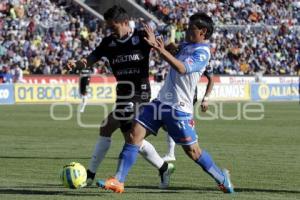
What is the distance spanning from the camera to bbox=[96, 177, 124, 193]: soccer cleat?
10203mm

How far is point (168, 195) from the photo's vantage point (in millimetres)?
10703

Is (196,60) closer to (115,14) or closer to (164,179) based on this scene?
(115,14)

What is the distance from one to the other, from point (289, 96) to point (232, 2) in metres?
8.04

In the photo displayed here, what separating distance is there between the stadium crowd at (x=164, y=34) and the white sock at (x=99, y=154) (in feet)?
94.1

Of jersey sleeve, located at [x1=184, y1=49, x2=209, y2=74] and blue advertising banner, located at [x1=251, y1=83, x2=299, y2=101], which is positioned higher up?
jersey sleeve, located at [x1=184, y1=49, x2=209, y2=74]

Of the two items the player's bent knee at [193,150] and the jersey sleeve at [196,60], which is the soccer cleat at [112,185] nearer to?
the player's bent knee at [193,150]

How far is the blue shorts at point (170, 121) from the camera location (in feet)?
34.5

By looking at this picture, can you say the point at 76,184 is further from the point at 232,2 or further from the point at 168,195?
the point at 232,2

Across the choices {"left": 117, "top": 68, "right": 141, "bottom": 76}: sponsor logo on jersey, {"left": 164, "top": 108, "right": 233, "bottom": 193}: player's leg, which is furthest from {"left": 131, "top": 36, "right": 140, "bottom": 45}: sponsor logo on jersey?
{"left": 164, "top": 108, "right": 233, "bottom": 193}: player's leg

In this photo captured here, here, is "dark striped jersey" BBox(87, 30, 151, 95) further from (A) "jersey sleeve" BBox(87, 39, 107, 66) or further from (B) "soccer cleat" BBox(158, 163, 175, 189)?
(B) "soccer cleat" BBox(158, 163, 175, 189)

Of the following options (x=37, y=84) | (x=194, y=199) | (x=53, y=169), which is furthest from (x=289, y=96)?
(x=194, y=199)

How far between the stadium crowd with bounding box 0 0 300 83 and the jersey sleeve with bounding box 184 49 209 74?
29.9m

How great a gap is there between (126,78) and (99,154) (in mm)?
1108

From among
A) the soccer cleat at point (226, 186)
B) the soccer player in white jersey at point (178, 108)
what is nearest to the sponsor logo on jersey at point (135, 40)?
the soccer player in white jersey at point (178, 108)
